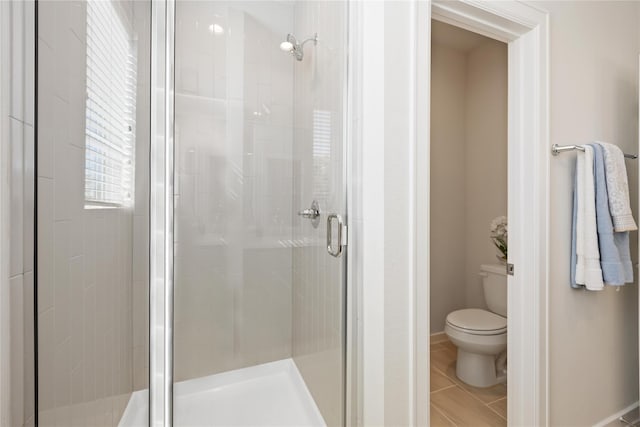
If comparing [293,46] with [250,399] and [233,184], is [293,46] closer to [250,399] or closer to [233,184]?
[233,184]

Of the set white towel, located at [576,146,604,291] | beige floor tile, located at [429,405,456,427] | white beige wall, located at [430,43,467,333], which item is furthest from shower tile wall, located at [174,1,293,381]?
white beige wall, located at [430,43,467,333]

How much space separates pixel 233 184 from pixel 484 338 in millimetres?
1723

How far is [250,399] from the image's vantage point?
1609 mm

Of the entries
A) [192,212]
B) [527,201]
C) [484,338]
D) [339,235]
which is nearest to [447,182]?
[484,338]

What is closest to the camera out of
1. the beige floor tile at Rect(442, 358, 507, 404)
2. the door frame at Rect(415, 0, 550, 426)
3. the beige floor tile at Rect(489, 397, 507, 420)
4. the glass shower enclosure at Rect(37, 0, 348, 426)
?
the glass shower enclosure at Rect(37, 0, 348, 426)

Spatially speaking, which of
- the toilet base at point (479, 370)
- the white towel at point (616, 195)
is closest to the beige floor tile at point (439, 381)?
the toilet base at point (479, 370)

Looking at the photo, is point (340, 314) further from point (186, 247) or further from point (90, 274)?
point (186, 247)

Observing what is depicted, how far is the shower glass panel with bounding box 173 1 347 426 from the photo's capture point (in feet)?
4.88

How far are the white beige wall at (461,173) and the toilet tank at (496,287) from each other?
0.26 metres

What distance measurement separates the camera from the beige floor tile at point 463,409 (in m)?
1.63

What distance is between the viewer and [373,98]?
100 cm

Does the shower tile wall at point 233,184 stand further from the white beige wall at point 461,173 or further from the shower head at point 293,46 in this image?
the white beige wall at point 461,173

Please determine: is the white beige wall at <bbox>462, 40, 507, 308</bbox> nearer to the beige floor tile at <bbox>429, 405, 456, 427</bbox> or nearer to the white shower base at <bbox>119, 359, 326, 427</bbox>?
the beige floor tile at <bbox>429, 405, 456, 427</bbox>

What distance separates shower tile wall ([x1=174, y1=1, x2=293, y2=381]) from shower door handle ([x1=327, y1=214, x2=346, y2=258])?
59cm
